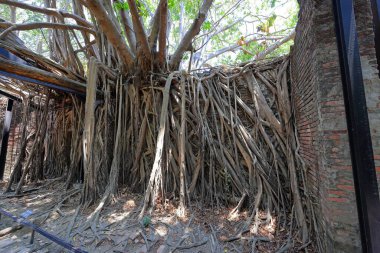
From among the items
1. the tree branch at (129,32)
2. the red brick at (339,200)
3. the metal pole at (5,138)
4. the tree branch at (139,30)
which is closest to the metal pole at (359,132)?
the red brick at (339,200)

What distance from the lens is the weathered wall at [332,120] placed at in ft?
5.58

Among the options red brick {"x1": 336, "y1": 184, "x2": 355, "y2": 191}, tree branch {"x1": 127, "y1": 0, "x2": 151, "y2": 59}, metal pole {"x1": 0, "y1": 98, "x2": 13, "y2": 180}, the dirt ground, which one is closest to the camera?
red brick {"x1": 336, "y1": 184, "x2": 355, "y2": 191}

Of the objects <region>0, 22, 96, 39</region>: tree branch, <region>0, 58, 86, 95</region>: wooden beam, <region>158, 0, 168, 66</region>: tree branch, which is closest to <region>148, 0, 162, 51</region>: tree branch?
<region>158, 0, 168, 66</region>: tree branch

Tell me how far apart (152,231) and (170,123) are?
1.99 m

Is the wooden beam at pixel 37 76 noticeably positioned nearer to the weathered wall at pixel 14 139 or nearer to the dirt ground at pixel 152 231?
the dirt ground at pixel 152 231

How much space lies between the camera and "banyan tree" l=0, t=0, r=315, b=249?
116 inches

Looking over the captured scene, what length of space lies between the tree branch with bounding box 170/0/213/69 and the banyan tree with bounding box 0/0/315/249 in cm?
2

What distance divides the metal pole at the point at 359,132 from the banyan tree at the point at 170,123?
147cm

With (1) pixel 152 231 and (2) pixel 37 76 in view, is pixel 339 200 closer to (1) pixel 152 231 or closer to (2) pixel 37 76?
(1) pixel 152 231

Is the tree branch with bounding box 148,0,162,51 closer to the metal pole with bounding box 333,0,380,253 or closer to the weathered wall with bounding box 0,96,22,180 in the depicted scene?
the metal pole with bounding box 333,0,380,253

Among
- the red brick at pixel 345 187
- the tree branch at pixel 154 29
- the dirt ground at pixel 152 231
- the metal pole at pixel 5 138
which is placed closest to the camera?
Result: the red brick at pixel 345 187

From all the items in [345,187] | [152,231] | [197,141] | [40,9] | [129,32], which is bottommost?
[152,231]

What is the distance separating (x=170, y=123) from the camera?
3.82m

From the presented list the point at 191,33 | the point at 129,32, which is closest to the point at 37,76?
the point at 129,32
